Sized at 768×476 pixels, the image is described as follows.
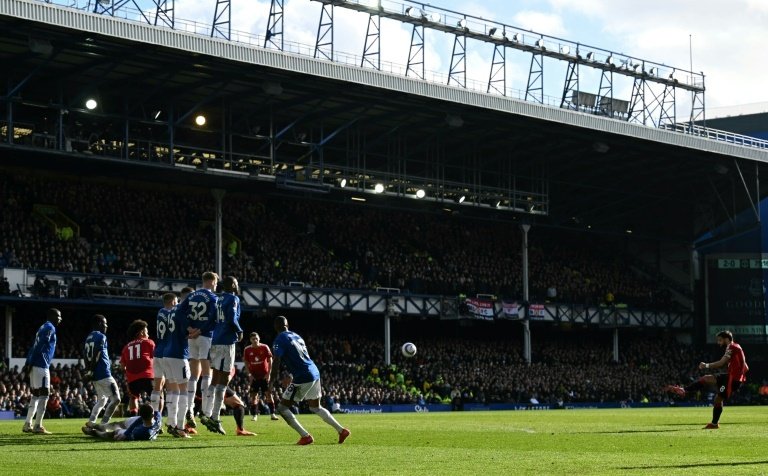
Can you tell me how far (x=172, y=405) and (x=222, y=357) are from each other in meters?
1.26

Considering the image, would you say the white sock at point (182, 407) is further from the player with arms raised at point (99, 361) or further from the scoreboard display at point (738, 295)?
the scoreboard display at point (738, 295)

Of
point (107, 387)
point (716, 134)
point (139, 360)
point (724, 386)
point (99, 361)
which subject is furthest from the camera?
point (716, 134)

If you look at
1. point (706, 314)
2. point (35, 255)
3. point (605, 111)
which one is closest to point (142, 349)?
point (35, 255)

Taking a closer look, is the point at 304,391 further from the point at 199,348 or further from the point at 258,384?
Result: the point at 258,384

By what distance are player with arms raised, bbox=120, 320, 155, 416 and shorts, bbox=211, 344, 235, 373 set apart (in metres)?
1.17

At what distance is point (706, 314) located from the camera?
7725 cm

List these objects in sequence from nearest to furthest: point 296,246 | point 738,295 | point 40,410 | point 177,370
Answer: point 177,370, point 40,410, point 296,246, point 738,295

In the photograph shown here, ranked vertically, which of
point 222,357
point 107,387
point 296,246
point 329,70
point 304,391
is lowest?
point 107,387

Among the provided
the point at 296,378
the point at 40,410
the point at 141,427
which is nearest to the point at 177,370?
the point at 141,427

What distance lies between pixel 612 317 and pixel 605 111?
43.2 feet

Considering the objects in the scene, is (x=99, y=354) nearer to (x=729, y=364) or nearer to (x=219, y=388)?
(x=219, y=388)

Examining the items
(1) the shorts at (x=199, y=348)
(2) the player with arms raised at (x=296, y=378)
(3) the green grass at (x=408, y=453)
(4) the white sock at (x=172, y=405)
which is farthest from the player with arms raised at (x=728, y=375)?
(4) the white sock at (x=172, y=405)

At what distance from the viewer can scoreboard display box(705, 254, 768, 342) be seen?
7362cm

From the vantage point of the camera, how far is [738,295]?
7500 centimetres
